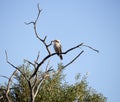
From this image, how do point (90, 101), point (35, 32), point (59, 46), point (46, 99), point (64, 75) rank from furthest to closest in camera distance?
1. point (90, 101)
2. point (64, 75)
3. point (46, 99)
4. point (59, 46)
5. point (35, 32)

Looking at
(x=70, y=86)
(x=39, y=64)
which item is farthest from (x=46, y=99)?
(x=39, y=64)

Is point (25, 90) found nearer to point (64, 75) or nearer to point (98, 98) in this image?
Answer: point (64, 75)

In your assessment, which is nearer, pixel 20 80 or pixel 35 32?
pixel 35 32

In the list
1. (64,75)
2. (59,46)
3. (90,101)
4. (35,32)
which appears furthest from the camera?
(90,101)

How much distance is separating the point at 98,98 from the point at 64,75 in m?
4.63

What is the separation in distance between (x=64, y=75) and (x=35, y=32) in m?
15.4

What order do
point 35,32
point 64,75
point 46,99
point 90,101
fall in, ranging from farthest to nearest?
point 90,101
point 64,75
point 46,99
point 35,32

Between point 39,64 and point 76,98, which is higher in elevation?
point 76,98

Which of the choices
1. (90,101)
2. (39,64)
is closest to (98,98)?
(90,101)

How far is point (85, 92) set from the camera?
29.5 metres

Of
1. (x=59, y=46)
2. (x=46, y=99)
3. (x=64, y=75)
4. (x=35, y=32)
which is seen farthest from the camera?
(x=64, y=75)

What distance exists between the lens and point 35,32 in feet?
44.9

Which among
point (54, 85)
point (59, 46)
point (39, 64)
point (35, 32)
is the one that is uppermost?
point (54, 85)

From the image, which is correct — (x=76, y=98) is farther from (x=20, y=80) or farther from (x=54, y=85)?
(x=20, y=80)
